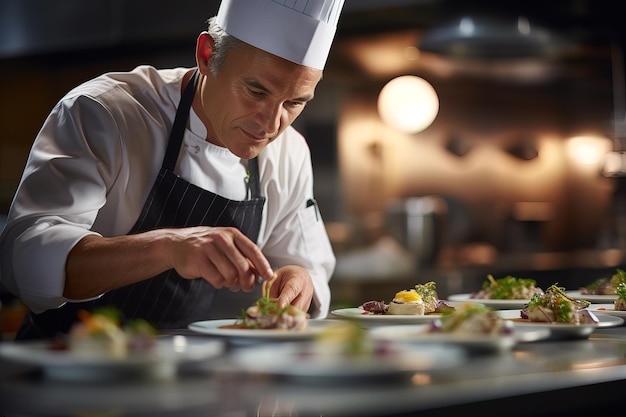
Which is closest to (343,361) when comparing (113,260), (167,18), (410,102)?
(113,260)

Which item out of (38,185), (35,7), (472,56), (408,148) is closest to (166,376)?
(38,185)

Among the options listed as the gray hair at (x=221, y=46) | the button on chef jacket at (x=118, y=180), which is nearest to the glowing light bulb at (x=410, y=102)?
the button on chef jacket at (x=118, y=180)

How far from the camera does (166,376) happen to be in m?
1.15

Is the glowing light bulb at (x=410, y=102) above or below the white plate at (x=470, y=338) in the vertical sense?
above

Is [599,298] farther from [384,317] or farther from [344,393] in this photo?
[344,393]

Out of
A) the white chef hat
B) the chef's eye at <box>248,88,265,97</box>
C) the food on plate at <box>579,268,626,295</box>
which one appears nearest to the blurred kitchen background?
the food on plate at <box>579,268,626,295</box>

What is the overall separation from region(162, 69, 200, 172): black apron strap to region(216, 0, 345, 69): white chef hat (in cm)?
21

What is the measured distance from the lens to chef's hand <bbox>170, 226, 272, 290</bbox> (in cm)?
157

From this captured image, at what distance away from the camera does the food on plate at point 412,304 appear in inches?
73.7

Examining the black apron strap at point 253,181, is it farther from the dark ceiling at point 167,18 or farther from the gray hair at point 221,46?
the dark ceiling at point 167,18

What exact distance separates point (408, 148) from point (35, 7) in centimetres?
383

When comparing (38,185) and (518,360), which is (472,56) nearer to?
(38,185)

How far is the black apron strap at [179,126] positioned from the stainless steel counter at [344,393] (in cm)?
104

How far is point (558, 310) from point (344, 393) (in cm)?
84
